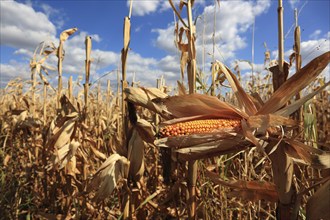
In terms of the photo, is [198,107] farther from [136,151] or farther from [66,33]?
[66,33]

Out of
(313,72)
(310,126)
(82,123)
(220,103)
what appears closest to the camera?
(313,72)

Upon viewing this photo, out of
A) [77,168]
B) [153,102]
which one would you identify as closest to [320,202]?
[153,102]

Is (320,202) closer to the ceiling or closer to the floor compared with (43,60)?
closer to the floor

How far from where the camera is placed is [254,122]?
38.5 inches

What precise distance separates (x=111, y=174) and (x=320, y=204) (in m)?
1.13

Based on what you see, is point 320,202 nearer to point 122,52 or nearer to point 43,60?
point 122,52

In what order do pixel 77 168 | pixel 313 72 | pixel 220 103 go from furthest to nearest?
pixel 77 168 → pixel 220 103 → pixel 313 72

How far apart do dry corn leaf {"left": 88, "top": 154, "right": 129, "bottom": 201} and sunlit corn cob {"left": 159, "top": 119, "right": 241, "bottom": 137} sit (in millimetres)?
742

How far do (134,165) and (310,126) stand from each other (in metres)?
1.18

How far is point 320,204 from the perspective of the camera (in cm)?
85

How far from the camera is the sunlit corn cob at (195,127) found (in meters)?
0.99

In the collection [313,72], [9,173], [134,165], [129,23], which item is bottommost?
[9,173]

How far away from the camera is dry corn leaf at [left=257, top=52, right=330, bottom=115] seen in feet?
3.11

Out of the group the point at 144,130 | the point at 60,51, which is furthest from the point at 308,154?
the point at 60,51
